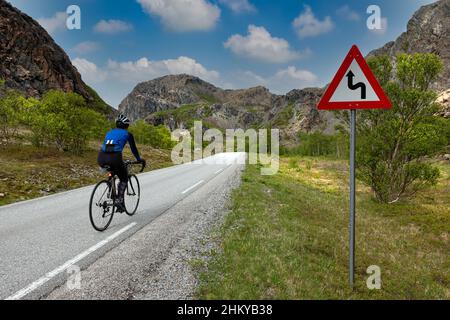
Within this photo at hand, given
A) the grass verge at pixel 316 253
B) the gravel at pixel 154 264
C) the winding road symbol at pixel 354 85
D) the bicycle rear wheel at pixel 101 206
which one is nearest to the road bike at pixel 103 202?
the bicycle rear wheel at pixel 101 206

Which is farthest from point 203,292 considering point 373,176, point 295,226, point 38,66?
point 38,66

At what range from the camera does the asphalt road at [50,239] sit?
4477 millimetres

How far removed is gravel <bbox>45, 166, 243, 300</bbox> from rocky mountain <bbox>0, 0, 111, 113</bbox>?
10638 centimetres

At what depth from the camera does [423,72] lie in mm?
13023

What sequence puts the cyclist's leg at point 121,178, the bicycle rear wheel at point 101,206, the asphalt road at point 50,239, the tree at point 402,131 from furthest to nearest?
the tree at point 402,131
the cyclist's leg at point 121,178
the bicycle rear wheel at point 101,206
the asphalt road at point 50,239

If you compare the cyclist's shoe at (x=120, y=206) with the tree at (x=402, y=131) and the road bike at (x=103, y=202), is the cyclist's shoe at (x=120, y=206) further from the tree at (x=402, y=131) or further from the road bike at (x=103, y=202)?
the tree at (x=402, y=131)

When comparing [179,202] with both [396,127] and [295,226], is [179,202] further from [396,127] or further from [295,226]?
[396,127]

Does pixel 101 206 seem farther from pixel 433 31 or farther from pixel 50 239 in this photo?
pixel 433 31

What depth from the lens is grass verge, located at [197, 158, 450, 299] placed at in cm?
448

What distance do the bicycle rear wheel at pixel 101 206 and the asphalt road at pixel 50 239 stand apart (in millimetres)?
225

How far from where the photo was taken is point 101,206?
7090 millimetres

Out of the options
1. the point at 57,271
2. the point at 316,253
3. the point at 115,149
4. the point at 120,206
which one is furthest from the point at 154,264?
the point at 316,253

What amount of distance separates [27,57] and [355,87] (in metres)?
140
